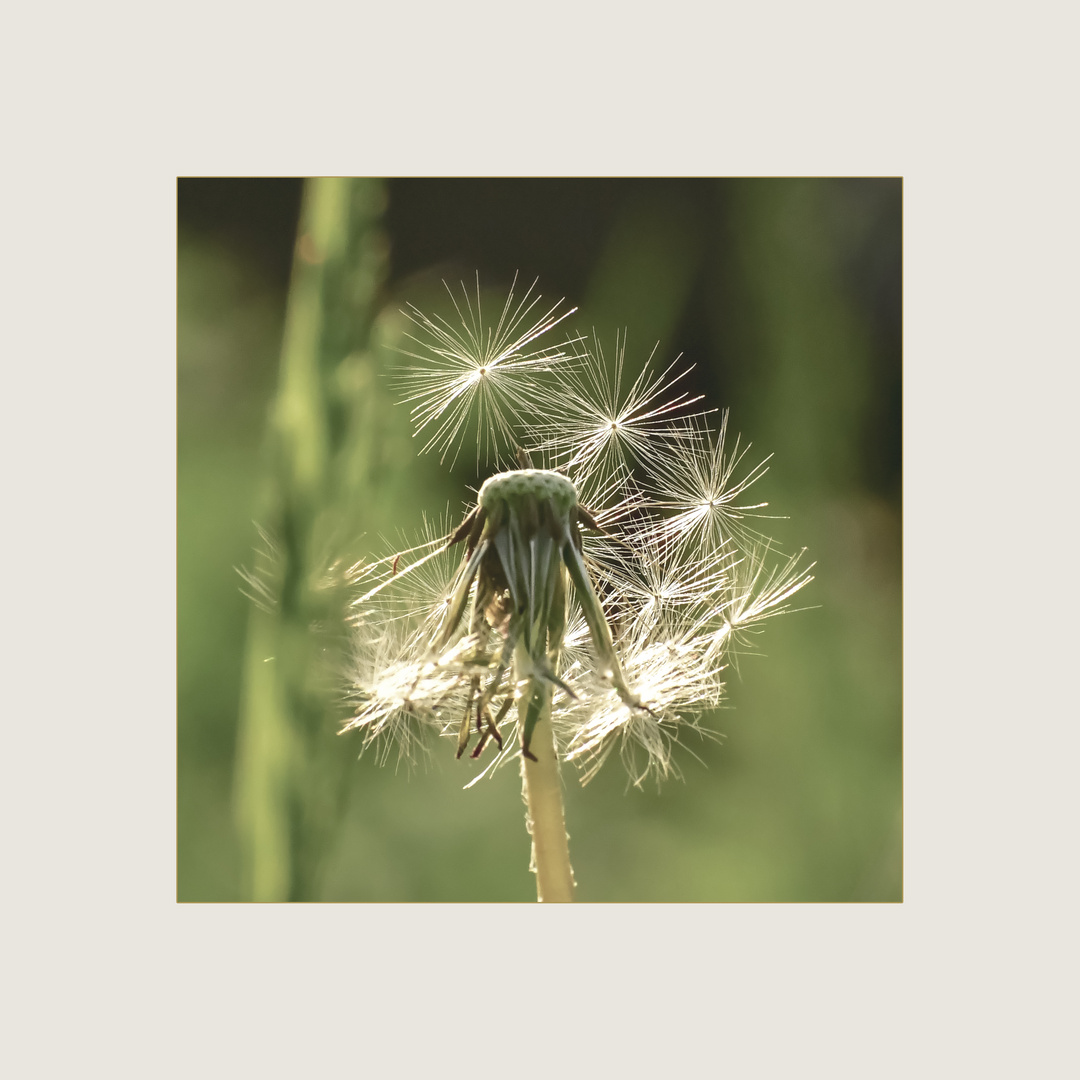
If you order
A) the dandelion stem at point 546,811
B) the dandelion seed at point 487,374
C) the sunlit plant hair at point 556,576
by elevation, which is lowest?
the dandelion stem at point 546,811

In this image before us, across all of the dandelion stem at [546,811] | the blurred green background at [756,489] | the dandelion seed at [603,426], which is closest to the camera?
the dandelion stem at [546,811]

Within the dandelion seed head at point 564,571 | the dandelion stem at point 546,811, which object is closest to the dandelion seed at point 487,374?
the dandelion seed head at point 564,571

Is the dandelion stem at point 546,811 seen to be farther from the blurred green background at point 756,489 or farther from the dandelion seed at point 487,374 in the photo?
the blurred green background at point 756,489

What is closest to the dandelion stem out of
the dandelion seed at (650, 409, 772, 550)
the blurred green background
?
the dandelion seed at (650, 409, 772, 550)

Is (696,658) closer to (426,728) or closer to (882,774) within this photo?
(426,728)

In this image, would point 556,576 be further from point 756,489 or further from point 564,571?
point 756,489

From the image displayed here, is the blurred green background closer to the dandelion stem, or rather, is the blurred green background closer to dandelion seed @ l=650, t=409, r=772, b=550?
dandelion seed @ l=650, t=409, r=772, b=550
